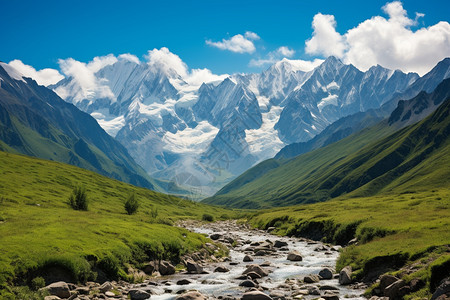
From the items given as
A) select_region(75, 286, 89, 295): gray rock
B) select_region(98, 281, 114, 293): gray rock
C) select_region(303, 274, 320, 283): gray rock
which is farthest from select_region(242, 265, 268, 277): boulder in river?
select_region(75, 286, 89, 295): gray rock

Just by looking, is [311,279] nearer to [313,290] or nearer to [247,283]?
[313,290]

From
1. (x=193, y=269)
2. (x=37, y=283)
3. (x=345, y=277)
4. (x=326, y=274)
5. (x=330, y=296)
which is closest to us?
(x=330, y=296)

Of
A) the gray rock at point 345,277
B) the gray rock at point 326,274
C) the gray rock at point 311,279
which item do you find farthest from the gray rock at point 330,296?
the gray rock at point 326,274

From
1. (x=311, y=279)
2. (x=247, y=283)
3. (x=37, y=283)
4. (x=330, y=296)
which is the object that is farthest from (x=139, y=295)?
(x=311, y=279)

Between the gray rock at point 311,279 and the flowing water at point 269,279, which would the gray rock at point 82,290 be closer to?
the flowing water at point 269,279

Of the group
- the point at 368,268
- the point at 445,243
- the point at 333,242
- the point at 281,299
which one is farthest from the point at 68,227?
the point at 333,242

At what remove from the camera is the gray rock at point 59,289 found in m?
28.2

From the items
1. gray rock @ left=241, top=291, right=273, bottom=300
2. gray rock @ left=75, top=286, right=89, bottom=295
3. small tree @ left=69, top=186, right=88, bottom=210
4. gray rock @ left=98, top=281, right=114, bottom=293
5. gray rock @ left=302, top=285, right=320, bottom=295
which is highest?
small tree @ left=69, top=186, right=88, bottom=210

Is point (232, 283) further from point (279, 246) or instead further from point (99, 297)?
point (279, 246)

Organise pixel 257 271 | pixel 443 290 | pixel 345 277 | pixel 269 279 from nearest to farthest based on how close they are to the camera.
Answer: pixel 443 290 → pixel 345 277 → pixel 269 279 → pixel 257 271

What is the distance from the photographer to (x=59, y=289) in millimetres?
28453

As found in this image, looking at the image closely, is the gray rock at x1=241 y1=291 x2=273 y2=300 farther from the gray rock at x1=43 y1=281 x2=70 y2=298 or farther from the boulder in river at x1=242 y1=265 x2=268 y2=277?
the gray rock at x1=43 y1=281 x2=70 y2=298

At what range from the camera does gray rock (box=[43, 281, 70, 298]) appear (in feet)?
92.4

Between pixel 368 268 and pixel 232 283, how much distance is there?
13506mm
